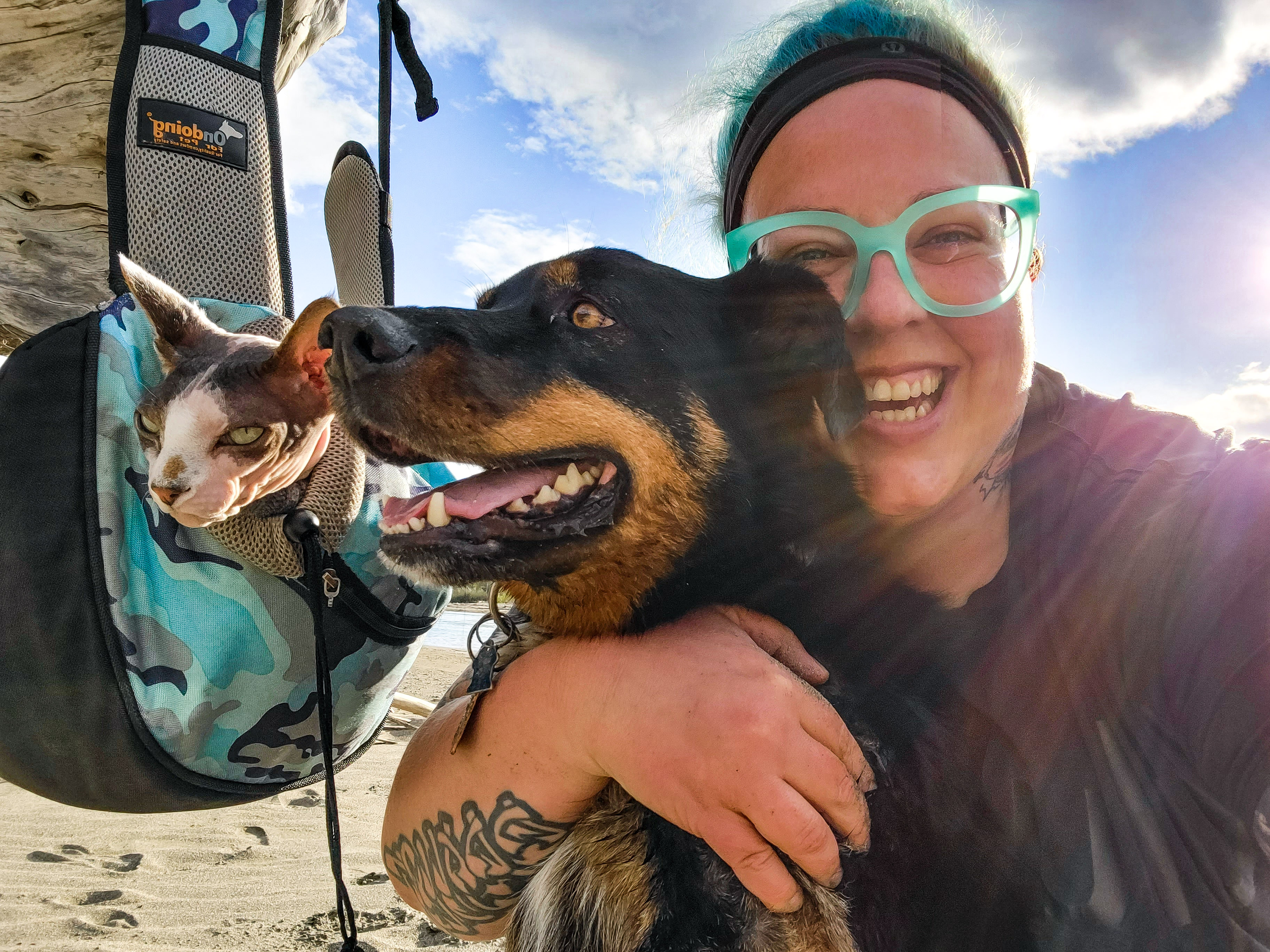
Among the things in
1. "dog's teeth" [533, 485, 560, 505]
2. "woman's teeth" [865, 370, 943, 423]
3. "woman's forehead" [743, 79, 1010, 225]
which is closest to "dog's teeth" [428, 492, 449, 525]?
"dog's teeth" [533, 485, 560, 505]

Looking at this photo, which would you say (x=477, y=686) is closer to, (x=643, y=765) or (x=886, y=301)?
(x=643, y=765)

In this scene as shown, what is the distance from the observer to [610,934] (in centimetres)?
166

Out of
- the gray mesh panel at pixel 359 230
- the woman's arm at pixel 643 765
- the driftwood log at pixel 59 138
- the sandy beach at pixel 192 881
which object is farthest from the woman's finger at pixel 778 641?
the driftwood log at pixel 59 138

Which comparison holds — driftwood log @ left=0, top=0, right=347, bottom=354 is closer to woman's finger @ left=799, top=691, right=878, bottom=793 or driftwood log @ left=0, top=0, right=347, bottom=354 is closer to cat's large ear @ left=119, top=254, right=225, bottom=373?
cat's large ear @ left=119, top=254, right=225, bottom=373

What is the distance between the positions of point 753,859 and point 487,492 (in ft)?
3.13

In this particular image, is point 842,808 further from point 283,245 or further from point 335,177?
point 335,177

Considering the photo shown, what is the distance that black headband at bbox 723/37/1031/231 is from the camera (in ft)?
6.50

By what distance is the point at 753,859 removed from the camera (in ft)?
4.75

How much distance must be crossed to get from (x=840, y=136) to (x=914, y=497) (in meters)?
0.97

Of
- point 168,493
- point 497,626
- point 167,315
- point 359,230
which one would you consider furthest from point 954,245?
point 359,230

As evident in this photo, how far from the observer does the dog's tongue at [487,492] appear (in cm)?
169

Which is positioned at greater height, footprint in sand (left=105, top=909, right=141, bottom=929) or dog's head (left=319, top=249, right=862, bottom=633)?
dog's head (left=319, top=249, right=862, bottom=633)

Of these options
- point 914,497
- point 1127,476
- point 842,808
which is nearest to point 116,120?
point 914,497

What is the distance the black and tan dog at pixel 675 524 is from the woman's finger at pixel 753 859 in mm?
87
